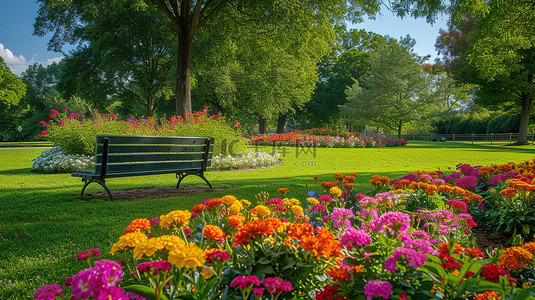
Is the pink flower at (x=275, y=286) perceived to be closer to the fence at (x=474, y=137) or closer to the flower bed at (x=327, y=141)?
the flower bed at (x=327, y=141)

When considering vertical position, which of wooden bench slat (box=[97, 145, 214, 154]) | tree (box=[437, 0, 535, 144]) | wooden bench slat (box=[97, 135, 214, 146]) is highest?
tree (box=[437, 0, 535, 144])

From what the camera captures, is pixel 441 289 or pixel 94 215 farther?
pixel 94 215

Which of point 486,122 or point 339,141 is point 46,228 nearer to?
point 339,141

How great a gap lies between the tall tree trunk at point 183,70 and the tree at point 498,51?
26.7 ft

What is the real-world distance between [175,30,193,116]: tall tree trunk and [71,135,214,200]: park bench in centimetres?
506

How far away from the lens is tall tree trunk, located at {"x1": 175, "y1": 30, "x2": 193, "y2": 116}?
994cm

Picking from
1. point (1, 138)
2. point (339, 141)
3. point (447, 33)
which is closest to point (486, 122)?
point (447, 33)

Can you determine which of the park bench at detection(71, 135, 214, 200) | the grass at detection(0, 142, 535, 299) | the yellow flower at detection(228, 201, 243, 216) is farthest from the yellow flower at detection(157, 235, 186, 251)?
the park bench at detection(71, 135, 214, 200)

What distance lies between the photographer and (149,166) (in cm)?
467

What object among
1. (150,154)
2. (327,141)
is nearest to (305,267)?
(150,154)

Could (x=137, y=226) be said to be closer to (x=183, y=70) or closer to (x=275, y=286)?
(x=275, y=286)

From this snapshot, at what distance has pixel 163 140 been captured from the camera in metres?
4.63

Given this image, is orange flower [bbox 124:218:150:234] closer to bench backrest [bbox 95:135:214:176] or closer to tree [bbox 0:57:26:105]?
bench backrest [bbox 95:135:214:176]

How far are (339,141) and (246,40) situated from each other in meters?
11.7
